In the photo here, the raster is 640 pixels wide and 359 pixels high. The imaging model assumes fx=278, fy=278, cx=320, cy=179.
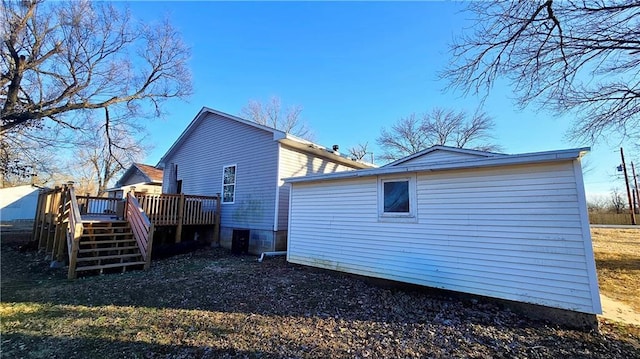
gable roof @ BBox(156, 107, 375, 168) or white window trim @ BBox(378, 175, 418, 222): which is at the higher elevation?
gable roof @ BBox(156, 107, 375, 168)

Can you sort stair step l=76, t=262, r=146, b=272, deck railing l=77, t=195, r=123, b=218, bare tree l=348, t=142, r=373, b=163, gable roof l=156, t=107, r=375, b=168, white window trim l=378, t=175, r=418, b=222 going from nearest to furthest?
white window trim l=378, t=175, r=418, b=222 < stair step l=76, t=262, r=146, b=272 < gable roof l=156, t=107, r=375, b=168 < deck railing l=77, t=195, r=123, b=218 < bare tree l=348, t=142, r=373, b=163

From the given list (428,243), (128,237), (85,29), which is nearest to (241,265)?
(128,237)

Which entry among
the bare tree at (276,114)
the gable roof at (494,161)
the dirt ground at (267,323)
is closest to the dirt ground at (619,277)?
the dirt ground at (267,323)

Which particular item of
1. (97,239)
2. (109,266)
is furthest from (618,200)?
(97,239)

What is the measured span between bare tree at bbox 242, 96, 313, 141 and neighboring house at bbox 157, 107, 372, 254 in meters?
14.3

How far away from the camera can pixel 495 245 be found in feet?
16.1

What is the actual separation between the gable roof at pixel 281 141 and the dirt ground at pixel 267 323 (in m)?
4.91

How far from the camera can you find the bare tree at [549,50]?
532 cm

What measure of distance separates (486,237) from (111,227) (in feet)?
32.8

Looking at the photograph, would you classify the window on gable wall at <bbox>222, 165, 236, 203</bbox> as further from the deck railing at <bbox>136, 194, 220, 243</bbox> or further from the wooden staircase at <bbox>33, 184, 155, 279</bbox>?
the wooden staircase at <bbox>33, 184, 155, 279</bbox>

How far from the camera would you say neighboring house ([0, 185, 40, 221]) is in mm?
26516

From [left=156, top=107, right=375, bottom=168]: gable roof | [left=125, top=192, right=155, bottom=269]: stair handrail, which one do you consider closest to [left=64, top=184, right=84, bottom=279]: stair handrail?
[left=125, top=192, right=155, bottom=269]: stair handrail

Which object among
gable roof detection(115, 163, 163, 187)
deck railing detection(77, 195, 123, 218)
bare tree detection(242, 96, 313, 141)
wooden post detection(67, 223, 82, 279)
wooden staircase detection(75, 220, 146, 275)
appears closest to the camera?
wooden post detection(67, 223, 82, 279)

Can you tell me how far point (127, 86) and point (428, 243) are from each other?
574 inches
